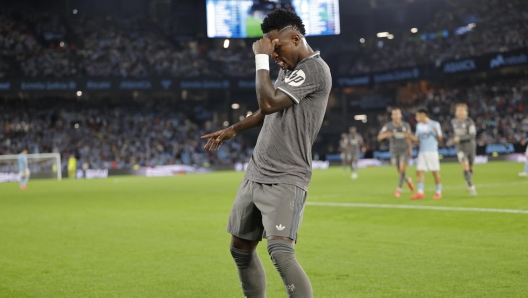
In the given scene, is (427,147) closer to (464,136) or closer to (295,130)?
(464,136)

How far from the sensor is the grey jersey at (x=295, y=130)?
13.8 feet

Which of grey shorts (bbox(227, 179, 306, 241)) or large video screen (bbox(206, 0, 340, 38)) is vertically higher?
large video screen (bbox(206, 0, 340, 38))

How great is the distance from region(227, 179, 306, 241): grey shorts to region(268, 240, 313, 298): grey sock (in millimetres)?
78

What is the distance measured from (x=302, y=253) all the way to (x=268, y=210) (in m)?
4.38

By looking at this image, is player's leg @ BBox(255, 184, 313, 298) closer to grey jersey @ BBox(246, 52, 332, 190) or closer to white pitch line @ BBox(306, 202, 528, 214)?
grey jersey @ BBox(246, 52, 332, 190)

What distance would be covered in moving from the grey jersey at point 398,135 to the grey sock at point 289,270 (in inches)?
533

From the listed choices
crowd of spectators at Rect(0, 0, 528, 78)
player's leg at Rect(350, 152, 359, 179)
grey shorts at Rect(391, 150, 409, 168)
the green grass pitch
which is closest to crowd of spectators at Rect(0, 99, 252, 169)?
crowd of spectators at Rect(0, 0, 528, 78)

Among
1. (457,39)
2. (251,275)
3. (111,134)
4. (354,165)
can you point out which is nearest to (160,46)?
(111,134)

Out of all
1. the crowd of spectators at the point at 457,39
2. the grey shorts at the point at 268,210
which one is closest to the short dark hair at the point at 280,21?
the grey shorts at the point at 268,210

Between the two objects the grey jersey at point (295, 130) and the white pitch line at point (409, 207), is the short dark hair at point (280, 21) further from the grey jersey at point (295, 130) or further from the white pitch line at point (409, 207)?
the white pitch line at point (409, 207)

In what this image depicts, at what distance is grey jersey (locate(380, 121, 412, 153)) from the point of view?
1731cm

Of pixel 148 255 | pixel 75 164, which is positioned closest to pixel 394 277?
pixel 148 255

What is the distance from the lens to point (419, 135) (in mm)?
15945

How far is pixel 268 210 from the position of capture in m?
4.21
